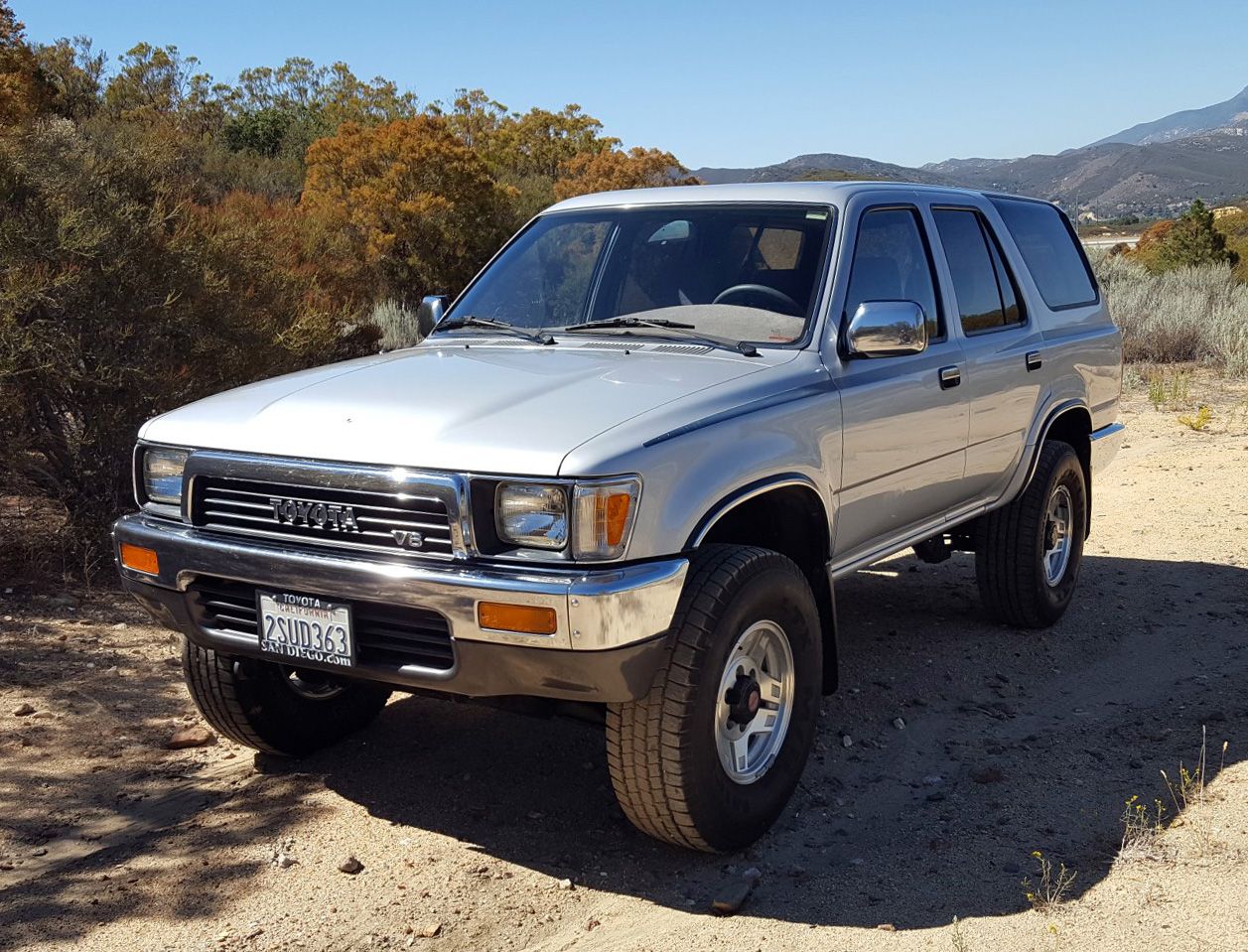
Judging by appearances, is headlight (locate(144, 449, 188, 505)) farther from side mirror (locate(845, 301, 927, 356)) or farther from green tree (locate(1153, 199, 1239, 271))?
green tree (locate(1153, 199, 1239, 271))

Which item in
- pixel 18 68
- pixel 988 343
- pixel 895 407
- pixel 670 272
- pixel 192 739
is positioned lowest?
pixel 192 739

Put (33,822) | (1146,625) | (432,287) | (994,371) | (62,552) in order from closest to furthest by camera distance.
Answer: (33,822) → (994,371) → (1146,625) → (62,552) → (432,287)

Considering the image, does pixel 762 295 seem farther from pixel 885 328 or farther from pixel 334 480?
pixel 334 480

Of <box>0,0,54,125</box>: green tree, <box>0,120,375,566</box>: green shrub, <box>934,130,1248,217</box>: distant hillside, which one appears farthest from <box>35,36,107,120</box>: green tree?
<box>934,130,1248,217</box>: distant hillside

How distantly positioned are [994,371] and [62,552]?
4841mm

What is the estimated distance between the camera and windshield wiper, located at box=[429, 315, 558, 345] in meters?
4.60

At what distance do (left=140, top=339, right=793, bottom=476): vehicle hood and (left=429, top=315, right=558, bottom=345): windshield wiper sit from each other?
6.4 inches

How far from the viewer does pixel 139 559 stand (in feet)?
12.6

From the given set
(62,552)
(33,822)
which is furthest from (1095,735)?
(62,552)

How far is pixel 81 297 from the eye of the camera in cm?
657

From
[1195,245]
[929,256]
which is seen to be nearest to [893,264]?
[929,256]

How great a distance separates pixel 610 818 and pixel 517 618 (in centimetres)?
120

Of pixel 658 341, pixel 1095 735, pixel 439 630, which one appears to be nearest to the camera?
pixel 439 630

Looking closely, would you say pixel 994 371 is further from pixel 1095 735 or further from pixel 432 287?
pixel 432 287
